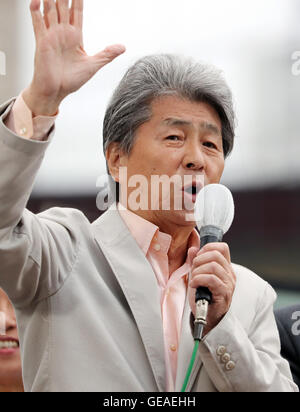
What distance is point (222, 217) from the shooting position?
3.70ft

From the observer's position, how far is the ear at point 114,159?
56.5 inches

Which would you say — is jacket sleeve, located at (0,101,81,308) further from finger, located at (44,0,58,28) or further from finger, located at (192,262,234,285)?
finger, located at (192,262,234,285)

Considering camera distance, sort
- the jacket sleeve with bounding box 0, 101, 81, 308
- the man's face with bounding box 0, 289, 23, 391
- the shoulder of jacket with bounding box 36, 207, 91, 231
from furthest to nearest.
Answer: the man's face with bounding box 0, 289, 23, 391 → the shoulder of jacket with bounding box 36, 207, 91, 231 → the jacket sleeve with bounding box 0, 101, 81, 308

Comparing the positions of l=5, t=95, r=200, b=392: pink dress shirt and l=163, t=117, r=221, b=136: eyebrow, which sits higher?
l=163, t=117, r=221, b=136: eyebrow

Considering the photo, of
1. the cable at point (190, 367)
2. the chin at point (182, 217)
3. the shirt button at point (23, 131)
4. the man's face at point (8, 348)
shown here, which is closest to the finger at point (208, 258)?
the cable at point (190, 367)

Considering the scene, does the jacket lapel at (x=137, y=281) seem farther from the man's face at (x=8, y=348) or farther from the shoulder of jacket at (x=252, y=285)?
the man's face at (x=8, y=348)

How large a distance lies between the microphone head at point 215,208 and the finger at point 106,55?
28 centimetres

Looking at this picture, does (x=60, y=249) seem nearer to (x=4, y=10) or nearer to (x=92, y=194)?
(x=92, y=194)

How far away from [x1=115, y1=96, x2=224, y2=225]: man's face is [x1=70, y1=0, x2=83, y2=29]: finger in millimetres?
340

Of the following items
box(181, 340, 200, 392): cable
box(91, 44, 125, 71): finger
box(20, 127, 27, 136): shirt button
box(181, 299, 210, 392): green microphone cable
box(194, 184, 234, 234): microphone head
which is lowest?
box(181, 340, 200, 392): cable

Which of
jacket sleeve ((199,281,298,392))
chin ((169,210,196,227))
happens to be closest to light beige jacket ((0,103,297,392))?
jacket sleeve ((199,281,298,392))

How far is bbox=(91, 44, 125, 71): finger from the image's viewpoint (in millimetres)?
1077

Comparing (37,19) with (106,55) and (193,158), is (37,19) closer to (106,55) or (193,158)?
(106,55)
